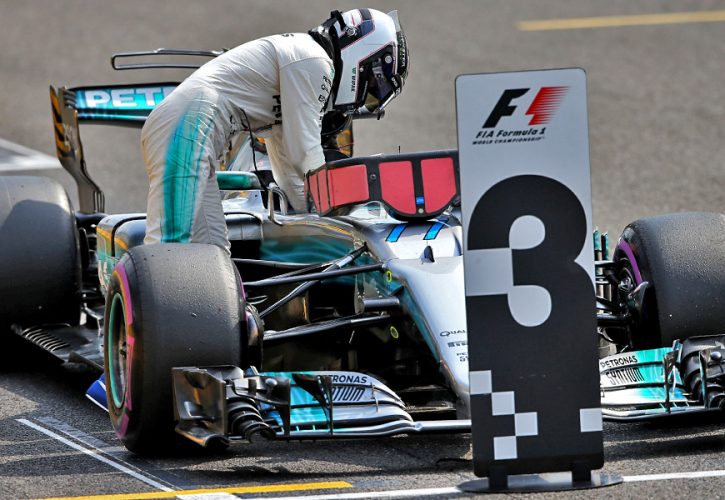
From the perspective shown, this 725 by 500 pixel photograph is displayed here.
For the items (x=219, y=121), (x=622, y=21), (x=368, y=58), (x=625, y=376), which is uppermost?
(x=622, y=21)

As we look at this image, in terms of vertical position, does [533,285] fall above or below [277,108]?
below

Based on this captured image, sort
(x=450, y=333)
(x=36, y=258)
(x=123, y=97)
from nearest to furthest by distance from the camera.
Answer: (x=450, y=333)
(x=36, y=258)
(x=123, y=97)

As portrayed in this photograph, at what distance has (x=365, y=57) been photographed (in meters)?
7.37

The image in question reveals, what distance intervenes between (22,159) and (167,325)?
889 cm

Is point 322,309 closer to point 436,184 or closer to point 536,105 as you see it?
point 436,184

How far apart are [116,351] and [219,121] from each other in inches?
53.6

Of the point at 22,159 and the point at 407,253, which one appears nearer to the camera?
the point at 407,253

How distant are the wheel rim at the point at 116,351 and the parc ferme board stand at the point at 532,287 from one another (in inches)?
69.4

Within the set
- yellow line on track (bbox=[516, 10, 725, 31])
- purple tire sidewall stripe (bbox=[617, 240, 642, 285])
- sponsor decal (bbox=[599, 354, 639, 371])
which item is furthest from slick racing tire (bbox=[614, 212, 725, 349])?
yellow line on track (bbox=[516, 10, 725, 31])

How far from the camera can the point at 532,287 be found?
509cm

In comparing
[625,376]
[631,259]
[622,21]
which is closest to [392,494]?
[625,376]

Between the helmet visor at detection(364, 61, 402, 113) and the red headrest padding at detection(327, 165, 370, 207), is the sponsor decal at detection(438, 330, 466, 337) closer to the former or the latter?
the red headrest padding at detection(327, 165, 370, 207)

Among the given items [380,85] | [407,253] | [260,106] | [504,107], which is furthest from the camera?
[380,85]

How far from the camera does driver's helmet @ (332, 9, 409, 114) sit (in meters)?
7.34
